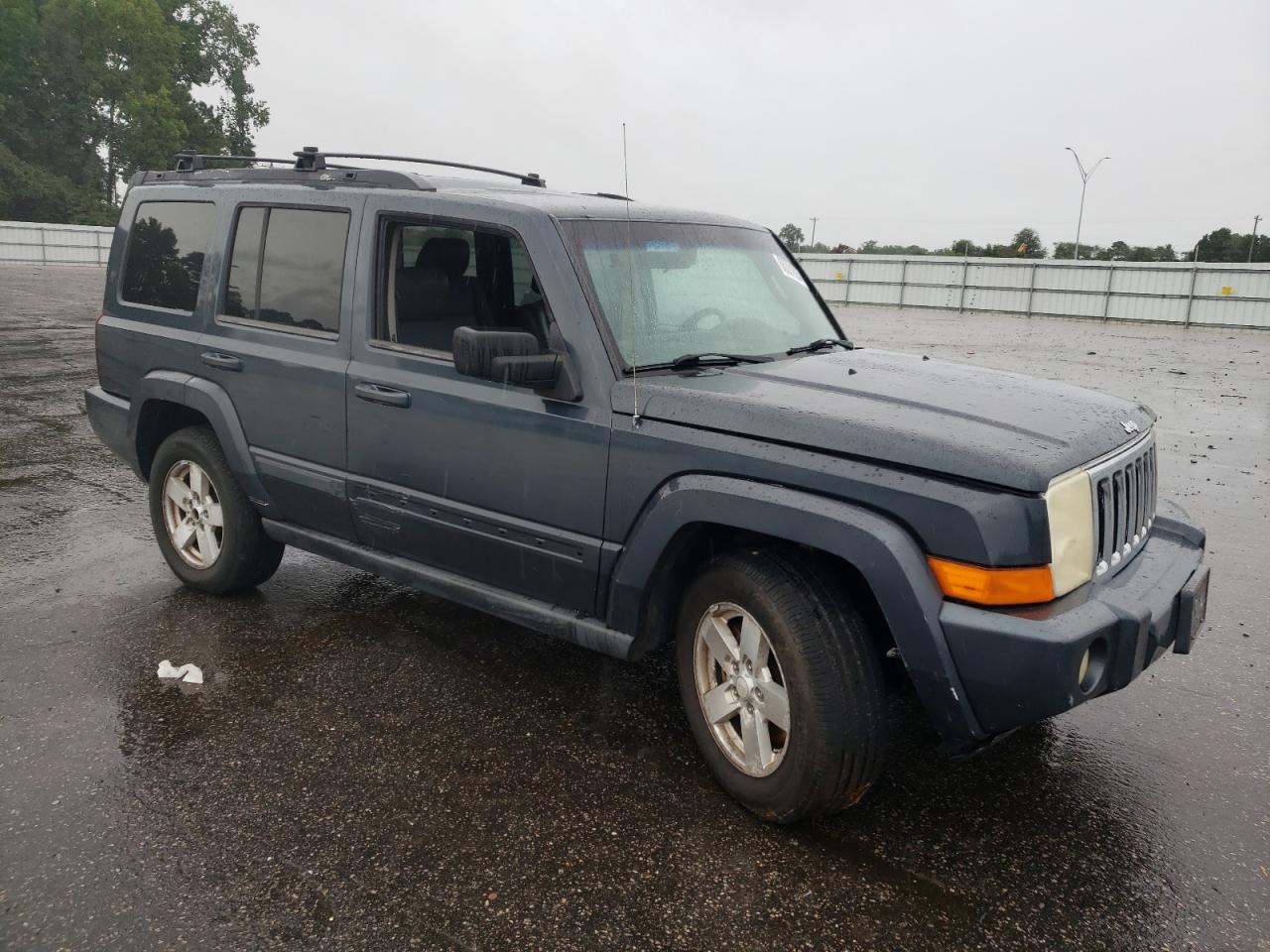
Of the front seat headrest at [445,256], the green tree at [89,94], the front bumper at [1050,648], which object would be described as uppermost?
the green tree at [89,94]

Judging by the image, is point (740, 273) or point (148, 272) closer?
point (740, 273)

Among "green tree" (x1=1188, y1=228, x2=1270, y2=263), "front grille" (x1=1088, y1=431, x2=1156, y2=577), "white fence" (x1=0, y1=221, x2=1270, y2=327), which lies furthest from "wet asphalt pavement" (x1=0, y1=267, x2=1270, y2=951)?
"green tree" (x1=1188, y1=228, x2=1270, y2=263)

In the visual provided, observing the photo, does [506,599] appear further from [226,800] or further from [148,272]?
[148,272]

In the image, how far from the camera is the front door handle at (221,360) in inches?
173

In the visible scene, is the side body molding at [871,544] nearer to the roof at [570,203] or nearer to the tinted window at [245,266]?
the roof at [570,203]

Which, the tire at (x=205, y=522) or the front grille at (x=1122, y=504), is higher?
the front grille at (x=1122, y=504)

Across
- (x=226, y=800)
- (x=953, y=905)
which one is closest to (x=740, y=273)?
(x=953, y=905)

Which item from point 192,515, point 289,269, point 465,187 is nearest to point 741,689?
point 465,187

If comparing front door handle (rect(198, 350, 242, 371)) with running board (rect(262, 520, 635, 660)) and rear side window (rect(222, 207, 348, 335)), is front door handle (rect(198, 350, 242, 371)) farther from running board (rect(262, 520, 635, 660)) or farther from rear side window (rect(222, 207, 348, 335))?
running board (rect(262, 520, 635, 660))

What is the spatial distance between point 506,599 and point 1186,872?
7.53 ft

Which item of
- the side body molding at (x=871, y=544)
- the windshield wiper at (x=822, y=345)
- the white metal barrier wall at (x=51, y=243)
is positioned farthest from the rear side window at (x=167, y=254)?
the white metal barrier wall at (x=51, y=243)

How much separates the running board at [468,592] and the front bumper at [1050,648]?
1.14 metres

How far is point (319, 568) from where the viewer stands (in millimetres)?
5348

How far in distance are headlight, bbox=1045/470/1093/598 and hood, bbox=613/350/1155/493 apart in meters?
0.05
